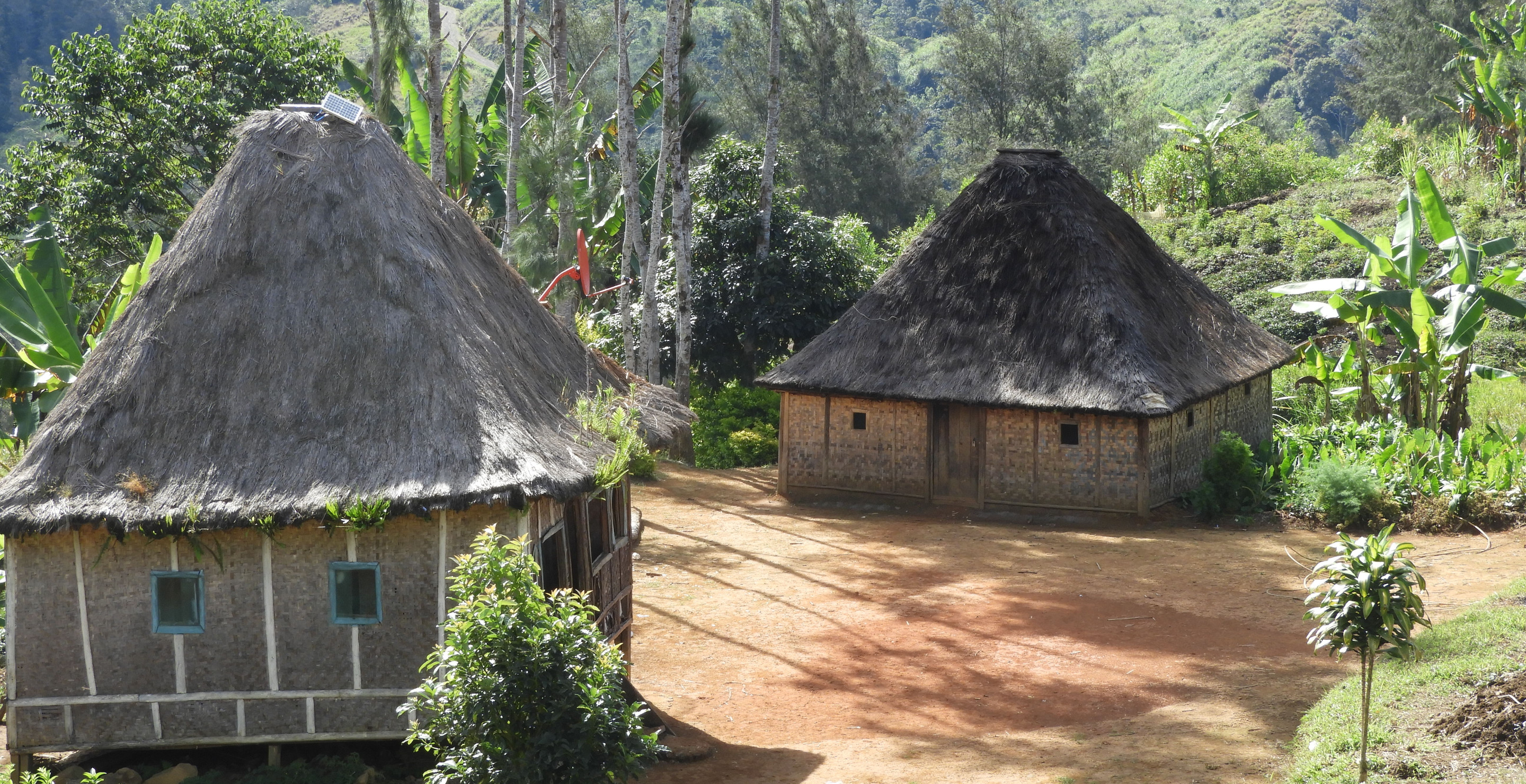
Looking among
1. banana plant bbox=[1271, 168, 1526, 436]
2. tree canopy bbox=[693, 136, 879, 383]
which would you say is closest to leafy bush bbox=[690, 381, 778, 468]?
tree canopy bbox=[693, 136, 879, 383]

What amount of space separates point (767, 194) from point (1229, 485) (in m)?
8.87

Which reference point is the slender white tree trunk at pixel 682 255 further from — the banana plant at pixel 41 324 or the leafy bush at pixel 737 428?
the banana plant at pixel 41 324

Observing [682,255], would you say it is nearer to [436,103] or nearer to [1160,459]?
[436,103]

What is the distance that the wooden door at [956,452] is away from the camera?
610 inches

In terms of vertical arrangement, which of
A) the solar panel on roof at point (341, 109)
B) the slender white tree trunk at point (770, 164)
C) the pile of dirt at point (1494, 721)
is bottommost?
the pile of dirt at point (1494, 721)

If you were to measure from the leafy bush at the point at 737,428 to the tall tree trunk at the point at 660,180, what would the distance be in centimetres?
182

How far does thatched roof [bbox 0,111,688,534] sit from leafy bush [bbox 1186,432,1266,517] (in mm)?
8985

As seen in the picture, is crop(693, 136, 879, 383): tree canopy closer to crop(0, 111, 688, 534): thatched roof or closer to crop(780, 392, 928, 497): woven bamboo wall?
crop(780, 392, 928, 497): woven bamboo wall

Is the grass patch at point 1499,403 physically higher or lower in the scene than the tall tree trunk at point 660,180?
lower

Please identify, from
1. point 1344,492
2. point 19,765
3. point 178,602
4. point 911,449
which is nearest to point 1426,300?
point 1344,492

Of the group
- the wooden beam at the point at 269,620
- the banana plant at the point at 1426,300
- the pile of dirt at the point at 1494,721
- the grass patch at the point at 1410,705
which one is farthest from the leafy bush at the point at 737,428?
the pile of dirt at the point at 1494,721

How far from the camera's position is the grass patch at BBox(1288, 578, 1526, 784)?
6.69 metres

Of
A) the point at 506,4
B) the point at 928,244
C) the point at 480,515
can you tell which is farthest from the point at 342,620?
the point at 506,4

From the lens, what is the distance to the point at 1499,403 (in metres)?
18.3
